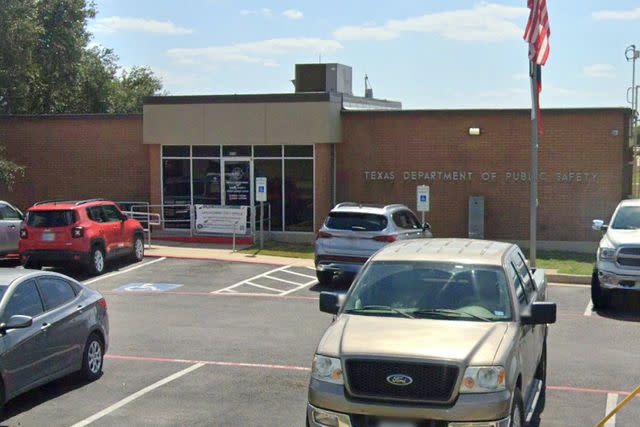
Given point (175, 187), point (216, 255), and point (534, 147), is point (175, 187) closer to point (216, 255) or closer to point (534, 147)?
point (216, 255)

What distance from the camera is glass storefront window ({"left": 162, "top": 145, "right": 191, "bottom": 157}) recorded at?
87.9 ft

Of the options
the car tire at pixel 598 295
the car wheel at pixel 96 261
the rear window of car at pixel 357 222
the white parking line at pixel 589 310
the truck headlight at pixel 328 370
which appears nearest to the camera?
the truck headlight at pixel 328 370

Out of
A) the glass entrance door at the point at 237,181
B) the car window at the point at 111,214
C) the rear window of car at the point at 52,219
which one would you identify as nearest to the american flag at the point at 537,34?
the glass entrance door at the point at 237,181

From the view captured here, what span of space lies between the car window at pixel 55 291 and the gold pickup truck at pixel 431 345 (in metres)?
3.38

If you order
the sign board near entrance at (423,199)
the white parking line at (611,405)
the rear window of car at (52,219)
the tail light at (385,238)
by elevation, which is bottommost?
the white parking line at (611,405)

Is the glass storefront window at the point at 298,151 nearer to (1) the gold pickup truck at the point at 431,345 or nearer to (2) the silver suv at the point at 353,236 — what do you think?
(2) the silver suv at the point at 353,236

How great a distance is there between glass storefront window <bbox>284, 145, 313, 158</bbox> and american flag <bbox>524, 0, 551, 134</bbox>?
7.93 metres

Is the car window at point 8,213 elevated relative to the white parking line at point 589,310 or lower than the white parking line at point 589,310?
elevated

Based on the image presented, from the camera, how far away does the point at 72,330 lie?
32.0ft

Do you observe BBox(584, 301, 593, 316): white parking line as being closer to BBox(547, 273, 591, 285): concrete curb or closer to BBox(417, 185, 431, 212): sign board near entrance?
BBox(547, 273, 591, 285): concrete curb

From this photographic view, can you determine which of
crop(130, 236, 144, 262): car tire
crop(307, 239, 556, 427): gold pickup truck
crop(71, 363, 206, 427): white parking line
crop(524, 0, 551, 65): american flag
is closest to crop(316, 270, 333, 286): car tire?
crop(130, 236, 144, 262): car tire

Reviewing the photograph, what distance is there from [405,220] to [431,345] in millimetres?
11770

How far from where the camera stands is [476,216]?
2469 cm

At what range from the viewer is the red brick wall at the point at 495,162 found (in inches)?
952
